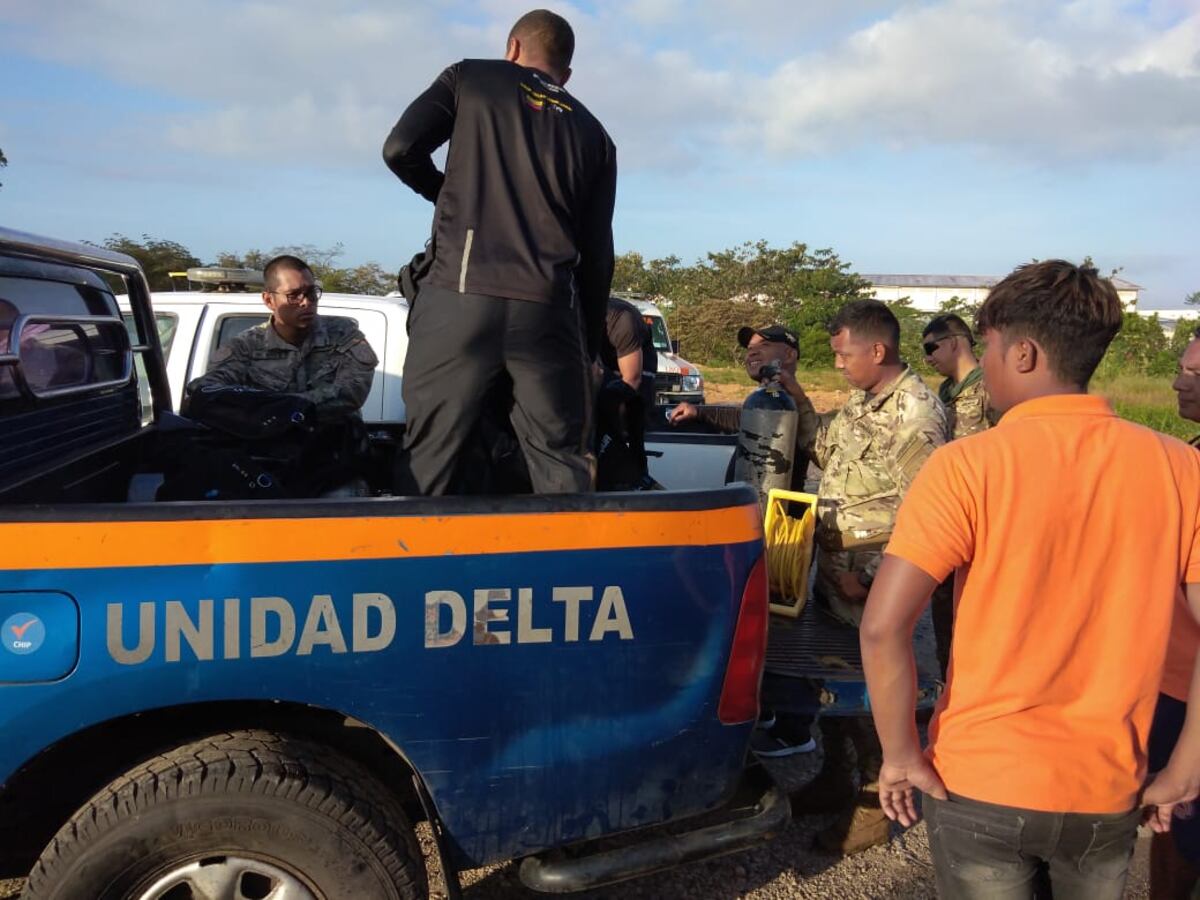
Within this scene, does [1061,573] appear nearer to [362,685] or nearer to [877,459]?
[362,685]

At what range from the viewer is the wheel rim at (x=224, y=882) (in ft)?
6.43

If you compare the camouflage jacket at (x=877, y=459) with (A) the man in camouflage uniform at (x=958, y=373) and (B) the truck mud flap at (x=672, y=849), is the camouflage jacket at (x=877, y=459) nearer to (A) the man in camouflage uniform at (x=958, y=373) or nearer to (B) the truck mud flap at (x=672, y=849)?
(B) the truck mud flap at (x=672, y=849)

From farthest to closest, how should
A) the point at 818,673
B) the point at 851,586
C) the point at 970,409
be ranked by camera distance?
the point at 970,409, the point at 851,586, the point at 818,673

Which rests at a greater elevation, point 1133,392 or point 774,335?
point 774,335

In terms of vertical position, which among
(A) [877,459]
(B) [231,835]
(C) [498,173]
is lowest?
(B) [231,835]

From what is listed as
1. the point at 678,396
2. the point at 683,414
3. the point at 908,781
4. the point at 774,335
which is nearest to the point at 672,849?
the point at 908,781

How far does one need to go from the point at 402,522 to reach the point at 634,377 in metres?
3.38

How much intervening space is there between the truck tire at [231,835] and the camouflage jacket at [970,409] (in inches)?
154

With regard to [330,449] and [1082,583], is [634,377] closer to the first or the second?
[330,449]

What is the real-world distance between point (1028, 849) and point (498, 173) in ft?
6.69

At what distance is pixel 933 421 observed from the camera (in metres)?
3.44

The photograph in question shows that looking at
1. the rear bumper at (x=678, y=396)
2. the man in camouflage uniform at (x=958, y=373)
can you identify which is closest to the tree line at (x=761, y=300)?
the rear bumper at (x=678, y=396)

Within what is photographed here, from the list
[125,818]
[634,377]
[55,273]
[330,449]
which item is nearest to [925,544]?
[125,818]

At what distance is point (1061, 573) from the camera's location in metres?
1.63
